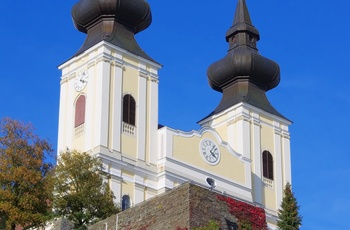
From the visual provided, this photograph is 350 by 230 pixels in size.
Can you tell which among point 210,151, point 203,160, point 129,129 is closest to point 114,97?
point 129,129

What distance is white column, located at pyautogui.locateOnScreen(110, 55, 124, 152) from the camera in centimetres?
5819

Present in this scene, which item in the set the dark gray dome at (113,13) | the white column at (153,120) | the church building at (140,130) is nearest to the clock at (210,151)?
the church building at (140,130)

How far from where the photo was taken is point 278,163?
6825 centimetres

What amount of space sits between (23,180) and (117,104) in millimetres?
15726

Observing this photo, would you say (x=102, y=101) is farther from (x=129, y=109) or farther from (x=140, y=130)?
(x=140, y=130)

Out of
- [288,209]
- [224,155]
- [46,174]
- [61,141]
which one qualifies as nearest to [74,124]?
[61,141]

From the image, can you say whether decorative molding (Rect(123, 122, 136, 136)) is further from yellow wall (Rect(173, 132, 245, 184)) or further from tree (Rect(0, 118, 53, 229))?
tree (Rect(0, 118, 53, 229))

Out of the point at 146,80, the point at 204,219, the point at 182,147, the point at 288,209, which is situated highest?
the point at 146,80

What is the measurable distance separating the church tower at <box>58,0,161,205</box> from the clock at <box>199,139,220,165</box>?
334 centimetres

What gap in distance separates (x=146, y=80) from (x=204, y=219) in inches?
1200

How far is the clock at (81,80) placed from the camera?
60.7 meters

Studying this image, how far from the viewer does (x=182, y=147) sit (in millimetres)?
60656

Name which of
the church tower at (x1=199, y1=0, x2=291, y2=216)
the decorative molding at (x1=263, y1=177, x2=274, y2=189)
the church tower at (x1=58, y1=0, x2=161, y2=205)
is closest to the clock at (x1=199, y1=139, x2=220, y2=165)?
the church tower at (x1=58, y1=0, x2=161, y2=205)

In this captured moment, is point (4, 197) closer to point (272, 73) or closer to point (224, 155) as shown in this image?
point (224, 155)
